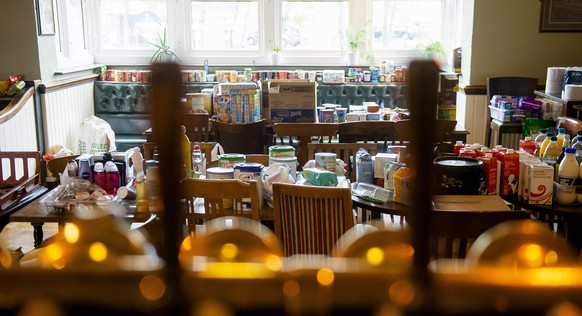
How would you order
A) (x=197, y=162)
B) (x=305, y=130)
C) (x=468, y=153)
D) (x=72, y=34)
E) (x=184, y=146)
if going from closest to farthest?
(x=184, y=146)
(x=468, y=153)
(x=197, y=162)
(x=305, y=130)
(x=72, y=34)

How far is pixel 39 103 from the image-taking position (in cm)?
521

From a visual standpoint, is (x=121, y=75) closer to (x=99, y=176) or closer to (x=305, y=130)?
(x=305, y=130)

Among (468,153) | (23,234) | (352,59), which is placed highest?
(352,59)

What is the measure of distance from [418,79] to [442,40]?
275 inches

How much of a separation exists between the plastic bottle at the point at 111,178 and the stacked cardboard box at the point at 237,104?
155 centimetres

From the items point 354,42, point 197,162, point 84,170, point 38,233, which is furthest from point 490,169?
point 354,42

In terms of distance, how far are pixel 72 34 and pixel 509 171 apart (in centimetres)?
516

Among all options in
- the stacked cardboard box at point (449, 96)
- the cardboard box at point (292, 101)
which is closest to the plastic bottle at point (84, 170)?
the cardboard box at point (292, 101)

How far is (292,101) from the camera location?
14.5 ft

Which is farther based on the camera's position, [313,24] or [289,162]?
[313,24]

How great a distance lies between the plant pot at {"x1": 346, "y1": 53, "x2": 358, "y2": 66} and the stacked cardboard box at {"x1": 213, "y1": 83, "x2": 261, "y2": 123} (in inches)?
→ 106

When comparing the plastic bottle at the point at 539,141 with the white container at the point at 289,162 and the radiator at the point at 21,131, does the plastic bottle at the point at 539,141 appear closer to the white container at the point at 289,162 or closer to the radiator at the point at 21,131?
the white container at the point at 289,162

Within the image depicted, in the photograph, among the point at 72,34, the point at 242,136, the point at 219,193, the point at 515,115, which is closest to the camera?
the point at 219,193

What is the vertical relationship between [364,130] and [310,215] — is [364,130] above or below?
above
